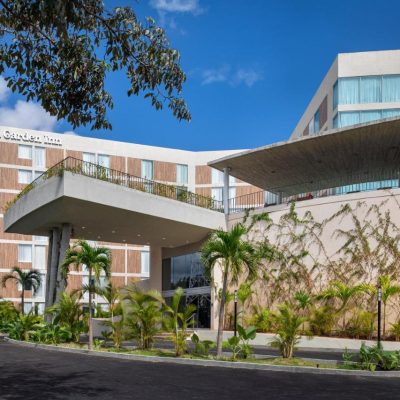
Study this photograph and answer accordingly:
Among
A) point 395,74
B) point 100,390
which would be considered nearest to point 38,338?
point 100,390

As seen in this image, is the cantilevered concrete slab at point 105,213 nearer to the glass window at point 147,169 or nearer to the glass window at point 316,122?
the glass window at point 316,122

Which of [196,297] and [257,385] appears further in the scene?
[196,297]

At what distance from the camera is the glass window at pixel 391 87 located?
4125cm

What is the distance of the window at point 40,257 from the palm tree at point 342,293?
35632 mm

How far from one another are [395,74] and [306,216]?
1645 cm

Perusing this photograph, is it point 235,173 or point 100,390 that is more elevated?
point 235,173

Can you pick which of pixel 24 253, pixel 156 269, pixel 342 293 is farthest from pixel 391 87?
pixel 24 253

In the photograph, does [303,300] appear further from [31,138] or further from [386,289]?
[31,138]

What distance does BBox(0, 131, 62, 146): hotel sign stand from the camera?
56062 mm

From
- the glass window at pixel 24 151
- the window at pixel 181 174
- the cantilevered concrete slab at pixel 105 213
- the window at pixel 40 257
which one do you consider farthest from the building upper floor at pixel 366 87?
the window at pixel 40 257

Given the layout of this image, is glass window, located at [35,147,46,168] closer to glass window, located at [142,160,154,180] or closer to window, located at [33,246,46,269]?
window, located at [33,246,46,269]

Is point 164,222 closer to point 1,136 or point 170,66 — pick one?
point 170,66

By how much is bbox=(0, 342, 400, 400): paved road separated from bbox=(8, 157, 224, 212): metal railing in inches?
486

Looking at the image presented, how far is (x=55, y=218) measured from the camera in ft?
106
